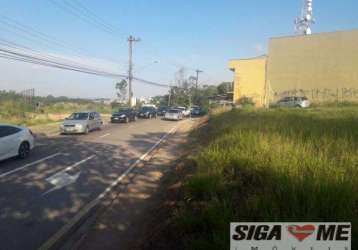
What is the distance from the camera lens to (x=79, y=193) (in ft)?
29.1

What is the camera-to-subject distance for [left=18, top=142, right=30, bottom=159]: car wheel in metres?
13.4

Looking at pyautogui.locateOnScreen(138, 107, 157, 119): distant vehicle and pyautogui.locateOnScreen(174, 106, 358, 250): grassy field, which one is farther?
pyautogui.locateOnScreen(138, 107, 157, 119): distant vehicle

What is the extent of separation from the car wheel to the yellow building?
38.7m

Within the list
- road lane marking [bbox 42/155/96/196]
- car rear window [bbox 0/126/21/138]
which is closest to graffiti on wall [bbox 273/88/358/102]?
car rear window [bbox 0/126/21/138]

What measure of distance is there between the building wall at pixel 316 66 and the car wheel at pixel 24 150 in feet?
136

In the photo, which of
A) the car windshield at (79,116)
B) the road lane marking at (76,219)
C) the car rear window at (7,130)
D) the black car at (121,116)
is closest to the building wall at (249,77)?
the black car at (121,116)

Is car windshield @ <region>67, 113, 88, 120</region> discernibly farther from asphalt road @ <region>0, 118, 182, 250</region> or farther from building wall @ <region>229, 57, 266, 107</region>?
building wall @ <region>229, 57, 266, 107</region>

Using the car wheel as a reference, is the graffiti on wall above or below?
above

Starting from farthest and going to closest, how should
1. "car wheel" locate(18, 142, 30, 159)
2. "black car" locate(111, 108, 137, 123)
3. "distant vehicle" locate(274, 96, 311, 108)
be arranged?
"distant vehicle" locate(274, 96, 311, 108), "black car" locate(111, 108, 137, 123), "car wheel" locate(18, 142, 30, 159)

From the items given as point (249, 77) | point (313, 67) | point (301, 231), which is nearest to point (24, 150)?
point (301, 231)

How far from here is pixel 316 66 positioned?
47594 millimetres

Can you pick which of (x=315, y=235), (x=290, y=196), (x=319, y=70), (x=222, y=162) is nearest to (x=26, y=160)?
(x=222, y=162)

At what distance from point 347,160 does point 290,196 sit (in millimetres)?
2336

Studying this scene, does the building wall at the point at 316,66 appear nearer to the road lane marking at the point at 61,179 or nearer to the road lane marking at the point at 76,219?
the road lane marking at the point at 76,219
